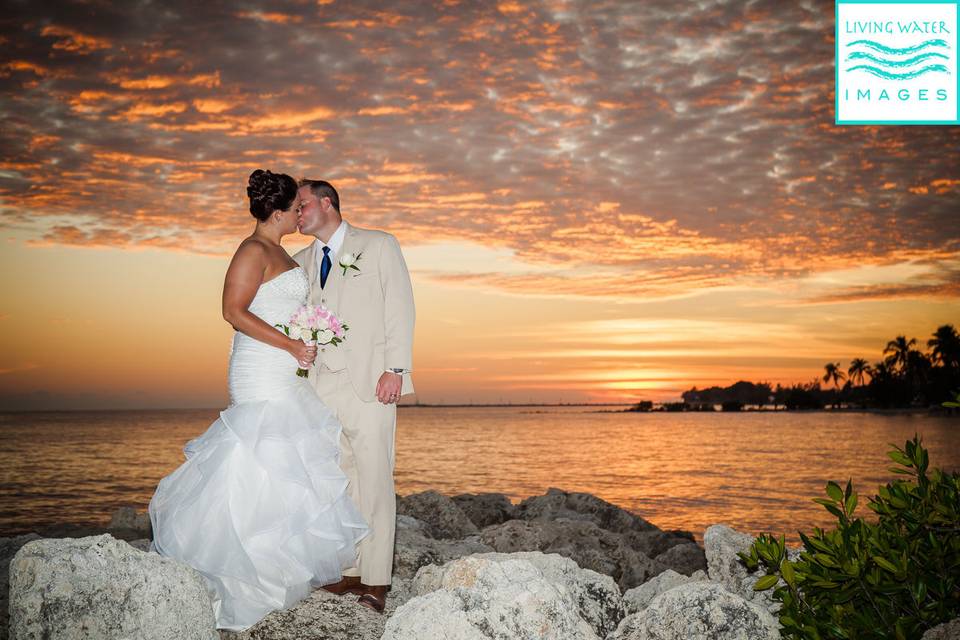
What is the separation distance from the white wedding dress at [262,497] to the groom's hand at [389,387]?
1.29 feet

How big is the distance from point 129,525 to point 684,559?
30.9ft

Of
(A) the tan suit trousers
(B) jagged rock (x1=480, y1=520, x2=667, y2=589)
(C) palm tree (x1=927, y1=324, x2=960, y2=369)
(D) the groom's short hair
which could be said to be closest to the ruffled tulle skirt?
(A) the tan suit trousers

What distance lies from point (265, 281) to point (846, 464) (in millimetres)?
42765

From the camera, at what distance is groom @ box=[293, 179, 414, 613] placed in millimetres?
5816

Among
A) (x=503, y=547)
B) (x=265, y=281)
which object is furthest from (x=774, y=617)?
(x=503, y=547)

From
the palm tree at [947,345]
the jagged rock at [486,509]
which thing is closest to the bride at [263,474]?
the jagged rock at [486,509]

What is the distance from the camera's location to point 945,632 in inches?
140

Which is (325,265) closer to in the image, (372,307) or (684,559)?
(372,307)

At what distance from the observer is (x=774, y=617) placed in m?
4.59

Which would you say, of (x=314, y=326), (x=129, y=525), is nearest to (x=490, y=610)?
(x=314, y=326)

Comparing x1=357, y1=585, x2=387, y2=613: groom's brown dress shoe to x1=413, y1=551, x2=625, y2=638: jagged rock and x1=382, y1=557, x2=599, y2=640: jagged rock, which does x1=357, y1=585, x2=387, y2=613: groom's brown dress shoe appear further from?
x1=382, y1=557, x2=599, y2=640: jagged rock

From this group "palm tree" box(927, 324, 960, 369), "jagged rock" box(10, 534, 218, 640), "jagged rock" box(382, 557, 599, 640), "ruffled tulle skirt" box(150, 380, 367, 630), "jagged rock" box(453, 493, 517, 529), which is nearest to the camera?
"jagged rock" box(382, 557, 599, 640)

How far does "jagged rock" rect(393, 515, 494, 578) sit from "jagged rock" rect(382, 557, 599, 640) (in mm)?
2859

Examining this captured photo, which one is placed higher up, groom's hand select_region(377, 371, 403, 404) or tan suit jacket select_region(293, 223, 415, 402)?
tan suit jacket select_region(293, 223, 415, 402)
